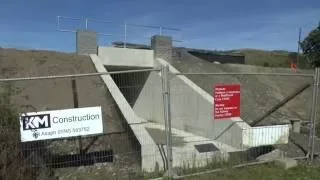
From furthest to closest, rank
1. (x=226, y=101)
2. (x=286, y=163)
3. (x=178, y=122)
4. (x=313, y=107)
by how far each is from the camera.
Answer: (x=178, y=122), (x=313, y=107), (x=286, y=163), (x=226, y=101)

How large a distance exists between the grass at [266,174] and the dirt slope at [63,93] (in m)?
2.36

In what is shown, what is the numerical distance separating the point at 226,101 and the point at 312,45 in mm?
53230

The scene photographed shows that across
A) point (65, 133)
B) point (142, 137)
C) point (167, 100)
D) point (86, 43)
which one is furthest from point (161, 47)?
point (65, 133)

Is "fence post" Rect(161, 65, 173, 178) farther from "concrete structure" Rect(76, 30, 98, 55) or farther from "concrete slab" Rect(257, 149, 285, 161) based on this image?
"concrete structure" Rect(76, 30, 98, 55)

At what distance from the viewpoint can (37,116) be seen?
26.4 ft

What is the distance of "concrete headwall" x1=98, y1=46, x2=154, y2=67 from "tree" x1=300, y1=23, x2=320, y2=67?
38282mm

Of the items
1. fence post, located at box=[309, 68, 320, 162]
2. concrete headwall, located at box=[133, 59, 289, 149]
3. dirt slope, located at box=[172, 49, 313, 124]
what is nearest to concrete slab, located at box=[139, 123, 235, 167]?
concrete headwall, located at box=[133, 59, 289, 149]

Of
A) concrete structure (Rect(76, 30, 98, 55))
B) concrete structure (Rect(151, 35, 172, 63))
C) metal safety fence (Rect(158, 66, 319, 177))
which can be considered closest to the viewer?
metal safety fence (Rect(158, 66, 319, 177))

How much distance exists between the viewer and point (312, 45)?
5919cm

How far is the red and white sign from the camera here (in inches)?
376

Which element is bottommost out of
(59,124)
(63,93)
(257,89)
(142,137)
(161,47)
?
(142,137)

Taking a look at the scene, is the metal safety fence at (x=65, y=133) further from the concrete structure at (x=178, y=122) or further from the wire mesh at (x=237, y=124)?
the wire mesh at (x=237, y=124)

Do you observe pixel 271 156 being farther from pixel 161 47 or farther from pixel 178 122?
pixel 161 47

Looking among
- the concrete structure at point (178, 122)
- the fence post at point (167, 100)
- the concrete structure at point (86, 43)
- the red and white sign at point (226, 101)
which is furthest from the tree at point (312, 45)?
the fence post at point (167, 100)
